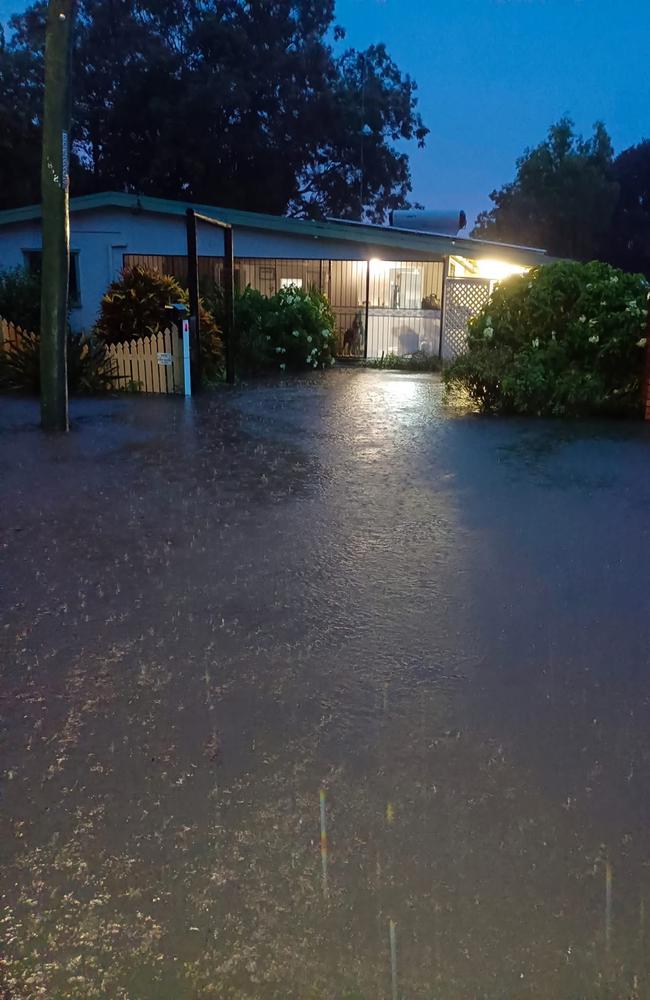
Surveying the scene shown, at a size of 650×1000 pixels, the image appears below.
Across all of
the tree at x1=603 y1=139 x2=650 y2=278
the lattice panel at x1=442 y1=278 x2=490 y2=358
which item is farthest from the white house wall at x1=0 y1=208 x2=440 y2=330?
the tree at x1=603 y1=139 x2=650 y2=278

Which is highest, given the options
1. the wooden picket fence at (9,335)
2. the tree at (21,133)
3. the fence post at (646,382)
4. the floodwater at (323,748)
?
the tree at (21,133)

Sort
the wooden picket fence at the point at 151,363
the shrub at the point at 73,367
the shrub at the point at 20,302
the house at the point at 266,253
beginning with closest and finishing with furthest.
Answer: the shrub at the point at 73,367 < the wooden picket fence at the point at 151,363 < the shrub at the point at 20,302 < the house at the point at 266,253

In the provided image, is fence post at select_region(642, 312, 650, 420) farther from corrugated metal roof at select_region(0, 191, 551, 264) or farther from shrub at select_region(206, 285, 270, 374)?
corrugated metal roof at select_region(0, 191, 551, 264)

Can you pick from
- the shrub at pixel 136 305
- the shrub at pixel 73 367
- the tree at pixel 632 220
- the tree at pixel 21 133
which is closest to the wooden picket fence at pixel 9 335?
the shrub at pixel 73 367

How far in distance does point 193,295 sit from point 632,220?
54.1m

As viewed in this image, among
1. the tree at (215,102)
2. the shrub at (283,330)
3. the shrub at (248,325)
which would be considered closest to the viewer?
the shrub at (248,325)

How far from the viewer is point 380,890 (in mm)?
2367

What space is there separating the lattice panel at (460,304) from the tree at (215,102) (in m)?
21.8

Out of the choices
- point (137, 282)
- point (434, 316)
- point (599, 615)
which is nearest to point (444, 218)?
point (434, 316)

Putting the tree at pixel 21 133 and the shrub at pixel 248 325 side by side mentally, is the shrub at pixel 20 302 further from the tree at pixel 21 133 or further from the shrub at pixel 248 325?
the tree at pixel 21 133

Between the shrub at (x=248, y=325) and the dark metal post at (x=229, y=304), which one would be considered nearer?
the dark metal post at (x=229, y=304)

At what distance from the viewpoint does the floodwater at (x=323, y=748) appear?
217 cm

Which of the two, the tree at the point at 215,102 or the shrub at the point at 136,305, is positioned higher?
the tree at the point at 215,102

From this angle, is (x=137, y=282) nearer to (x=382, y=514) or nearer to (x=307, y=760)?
(x=382, y=514)
